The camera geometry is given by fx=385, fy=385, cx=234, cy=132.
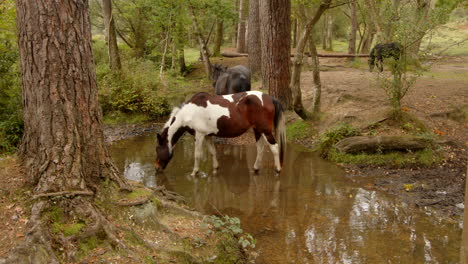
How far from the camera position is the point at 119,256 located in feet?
13.1

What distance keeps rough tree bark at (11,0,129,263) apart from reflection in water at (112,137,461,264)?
8.02ft

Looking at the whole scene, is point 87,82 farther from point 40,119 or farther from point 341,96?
point 341,96

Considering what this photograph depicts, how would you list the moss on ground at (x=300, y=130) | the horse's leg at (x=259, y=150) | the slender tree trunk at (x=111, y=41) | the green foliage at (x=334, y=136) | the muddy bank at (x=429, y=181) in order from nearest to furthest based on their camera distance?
the muddy bank at (x=429, y=181), the horse's leg at (x=259, y=150), the green foliage at (x=334, y=136), the moss on ground at (x=300, y=130), the slender tree trunk at (x=111, y=41)

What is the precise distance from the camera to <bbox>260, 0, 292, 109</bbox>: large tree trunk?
35.9 feet

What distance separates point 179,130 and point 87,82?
13.4ft

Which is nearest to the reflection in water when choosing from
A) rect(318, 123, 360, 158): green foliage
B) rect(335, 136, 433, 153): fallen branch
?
rect(318, 123, 360, 158): green foliage

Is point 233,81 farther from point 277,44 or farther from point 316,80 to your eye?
point 316,80

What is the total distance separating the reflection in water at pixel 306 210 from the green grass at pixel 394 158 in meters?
0.49

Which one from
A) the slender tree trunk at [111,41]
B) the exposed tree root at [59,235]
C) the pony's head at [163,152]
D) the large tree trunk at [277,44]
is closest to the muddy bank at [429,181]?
the large tree trunk at [277,44]

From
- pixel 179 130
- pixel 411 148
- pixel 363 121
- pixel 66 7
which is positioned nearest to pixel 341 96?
pixel 363 121

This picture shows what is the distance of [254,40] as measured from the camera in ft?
53.3

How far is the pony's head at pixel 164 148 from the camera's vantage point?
331 inches

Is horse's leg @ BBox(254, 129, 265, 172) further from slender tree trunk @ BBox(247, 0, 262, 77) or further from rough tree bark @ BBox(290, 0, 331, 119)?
slender tree trunk @ BBox(247, 0, 262, 77)

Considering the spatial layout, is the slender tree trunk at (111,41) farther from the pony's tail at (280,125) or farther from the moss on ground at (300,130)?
the pony's tail at (280,125)
